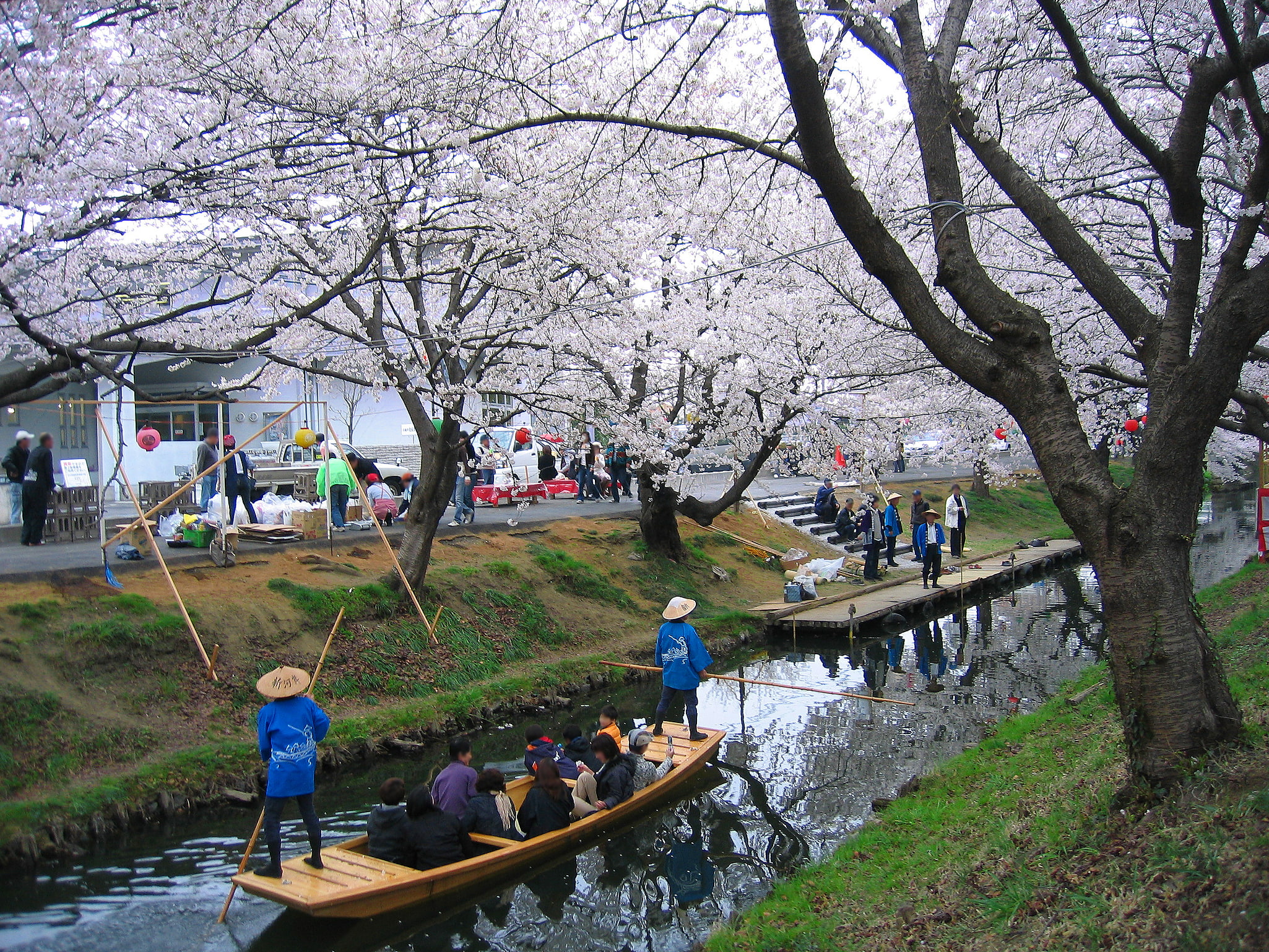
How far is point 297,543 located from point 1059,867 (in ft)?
42.3

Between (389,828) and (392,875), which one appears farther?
(389,828)

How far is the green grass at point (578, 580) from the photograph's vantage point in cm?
1761

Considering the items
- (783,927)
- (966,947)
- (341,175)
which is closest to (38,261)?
(341,175)

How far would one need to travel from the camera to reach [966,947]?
4.81 m

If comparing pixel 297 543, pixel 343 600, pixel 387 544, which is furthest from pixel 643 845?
pixel 297 543

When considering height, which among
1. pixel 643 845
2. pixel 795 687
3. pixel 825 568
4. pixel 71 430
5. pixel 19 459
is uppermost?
pixel 71 430

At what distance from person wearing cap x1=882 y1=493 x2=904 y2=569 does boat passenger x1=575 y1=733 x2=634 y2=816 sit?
607 inches

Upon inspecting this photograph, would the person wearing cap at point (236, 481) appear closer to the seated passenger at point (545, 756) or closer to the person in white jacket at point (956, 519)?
the seated passenger at point (545, 756)

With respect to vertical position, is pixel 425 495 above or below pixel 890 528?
above

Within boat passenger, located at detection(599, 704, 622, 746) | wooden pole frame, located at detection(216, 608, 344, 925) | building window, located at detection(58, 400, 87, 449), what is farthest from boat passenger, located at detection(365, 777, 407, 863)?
building window, located at detection(58, 400, 87, 449)

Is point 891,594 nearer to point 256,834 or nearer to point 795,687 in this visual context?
point 795,687

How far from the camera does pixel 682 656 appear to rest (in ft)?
36.4

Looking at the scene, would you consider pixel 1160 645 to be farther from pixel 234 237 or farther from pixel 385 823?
pixel 234 237

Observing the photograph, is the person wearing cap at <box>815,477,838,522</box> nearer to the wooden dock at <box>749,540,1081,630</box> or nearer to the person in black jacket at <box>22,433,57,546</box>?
the wooden dock at <box>749,540,1081,630</box>
